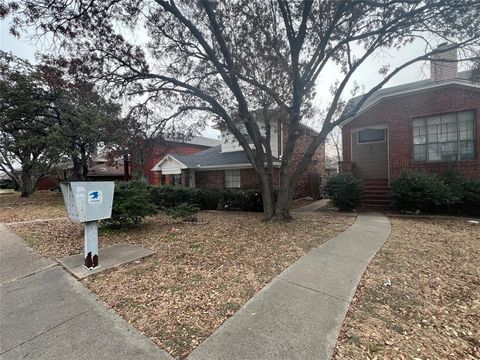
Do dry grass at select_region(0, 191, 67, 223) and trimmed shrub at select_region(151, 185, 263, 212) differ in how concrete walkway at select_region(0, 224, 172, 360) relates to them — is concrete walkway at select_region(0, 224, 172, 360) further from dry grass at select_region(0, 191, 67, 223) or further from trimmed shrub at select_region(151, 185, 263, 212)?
dry grass at select_region(0, 191, 67, 223)

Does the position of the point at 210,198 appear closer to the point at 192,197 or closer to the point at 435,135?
the point at 192,197

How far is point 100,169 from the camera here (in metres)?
30.9

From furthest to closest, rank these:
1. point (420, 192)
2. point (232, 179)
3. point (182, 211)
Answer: point (232, 179), point (420, 192), point (182, 211)

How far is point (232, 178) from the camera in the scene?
14883 millimetres

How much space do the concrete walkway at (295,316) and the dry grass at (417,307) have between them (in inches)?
6.3

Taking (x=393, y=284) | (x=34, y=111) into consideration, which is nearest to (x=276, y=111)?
(x=393, y=284)

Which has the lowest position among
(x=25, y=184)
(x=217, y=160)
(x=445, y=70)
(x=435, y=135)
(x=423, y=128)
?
(x=25, y=184)

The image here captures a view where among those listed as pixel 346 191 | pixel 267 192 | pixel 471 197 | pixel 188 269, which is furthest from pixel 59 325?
pixel 471 197

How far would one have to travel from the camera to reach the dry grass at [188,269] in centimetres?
267

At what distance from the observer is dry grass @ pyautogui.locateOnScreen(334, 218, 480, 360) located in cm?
229

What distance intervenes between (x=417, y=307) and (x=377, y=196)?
926 centimetres

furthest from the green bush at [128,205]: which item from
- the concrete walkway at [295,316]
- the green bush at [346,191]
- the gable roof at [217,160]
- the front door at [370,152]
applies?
the front door at [370,152]

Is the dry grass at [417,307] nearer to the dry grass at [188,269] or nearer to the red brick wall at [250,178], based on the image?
the dry grass at [188,269]

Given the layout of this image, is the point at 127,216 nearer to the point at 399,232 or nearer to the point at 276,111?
the point at 276,111
